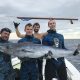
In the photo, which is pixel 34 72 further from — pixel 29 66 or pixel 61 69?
pixel 61 69

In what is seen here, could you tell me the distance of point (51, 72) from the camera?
9125 millimetres

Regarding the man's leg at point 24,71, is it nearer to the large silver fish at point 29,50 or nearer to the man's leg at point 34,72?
the man's leg at point 34,72

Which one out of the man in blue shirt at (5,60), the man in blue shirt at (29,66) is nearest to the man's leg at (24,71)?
the man in blue shirt at (29,66)

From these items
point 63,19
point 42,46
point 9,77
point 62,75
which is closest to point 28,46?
point 42,46

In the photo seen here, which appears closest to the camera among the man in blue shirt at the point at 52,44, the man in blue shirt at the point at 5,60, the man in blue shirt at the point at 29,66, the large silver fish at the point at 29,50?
the large silver fish at the point at 29,50

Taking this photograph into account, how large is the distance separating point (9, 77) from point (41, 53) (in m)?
1.05

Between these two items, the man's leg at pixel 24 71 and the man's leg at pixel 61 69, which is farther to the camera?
the man's leg at pixel 61 69

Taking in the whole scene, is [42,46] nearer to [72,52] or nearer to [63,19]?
[72,52]

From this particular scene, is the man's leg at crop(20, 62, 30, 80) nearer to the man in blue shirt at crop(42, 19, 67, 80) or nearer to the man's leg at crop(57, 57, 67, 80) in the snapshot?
the man in blue shirt at crop(42, 19, 67, 80)

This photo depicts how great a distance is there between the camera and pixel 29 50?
8.37 meters

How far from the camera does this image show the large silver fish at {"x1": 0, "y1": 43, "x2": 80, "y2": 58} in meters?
8.22

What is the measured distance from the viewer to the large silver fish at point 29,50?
8219 millimetres

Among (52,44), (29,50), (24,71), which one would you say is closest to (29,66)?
(24,71)

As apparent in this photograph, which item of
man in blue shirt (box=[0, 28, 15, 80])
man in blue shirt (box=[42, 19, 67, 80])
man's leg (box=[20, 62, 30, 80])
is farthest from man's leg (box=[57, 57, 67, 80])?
man in blue shirt (box=[0, 28, 15, 80])
